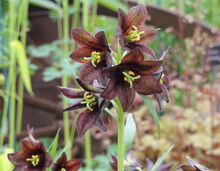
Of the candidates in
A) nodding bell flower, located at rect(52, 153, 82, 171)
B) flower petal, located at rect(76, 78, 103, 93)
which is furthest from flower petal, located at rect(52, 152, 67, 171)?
flower petal, located at rect(76, 78, 103, 93)

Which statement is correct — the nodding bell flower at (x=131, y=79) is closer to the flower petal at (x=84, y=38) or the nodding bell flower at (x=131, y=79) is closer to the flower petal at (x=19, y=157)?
the flower petal at (x=84, y=38)

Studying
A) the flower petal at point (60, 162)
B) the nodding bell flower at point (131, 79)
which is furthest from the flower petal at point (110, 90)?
the flower petal at point (60, 162)

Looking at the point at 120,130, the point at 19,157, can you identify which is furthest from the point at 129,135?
the point at 19,157

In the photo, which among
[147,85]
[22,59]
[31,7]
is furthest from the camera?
[31,7]

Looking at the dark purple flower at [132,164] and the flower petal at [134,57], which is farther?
the dark purple flower at [132,164]

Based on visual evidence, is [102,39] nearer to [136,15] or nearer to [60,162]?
[136,15]

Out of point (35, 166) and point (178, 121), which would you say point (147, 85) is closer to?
point (35, 166)

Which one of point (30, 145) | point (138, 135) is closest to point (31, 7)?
point (138, 135)

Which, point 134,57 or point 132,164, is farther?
point 132,164
